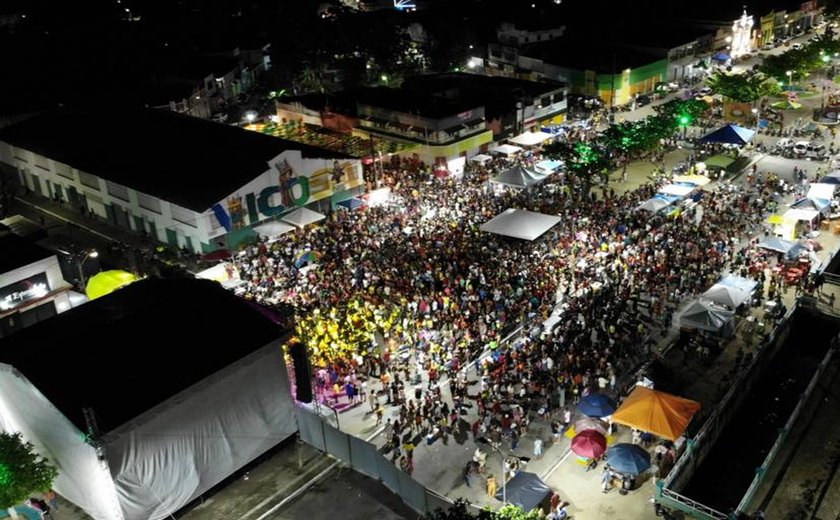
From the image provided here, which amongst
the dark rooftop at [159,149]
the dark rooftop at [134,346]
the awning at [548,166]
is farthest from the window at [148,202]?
the awning at [548,166]

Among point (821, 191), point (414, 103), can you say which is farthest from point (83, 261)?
point (821, 191)

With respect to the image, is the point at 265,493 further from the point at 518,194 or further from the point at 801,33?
the point at 801,33

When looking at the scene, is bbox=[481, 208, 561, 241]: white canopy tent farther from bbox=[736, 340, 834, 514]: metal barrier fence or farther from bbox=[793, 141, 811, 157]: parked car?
bbox=[793, 141, 811, 157]: parked car

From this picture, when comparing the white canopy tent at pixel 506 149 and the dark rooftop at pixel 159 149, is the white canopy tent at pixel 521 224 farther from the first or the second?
the white canopy tent at pixel 506 149

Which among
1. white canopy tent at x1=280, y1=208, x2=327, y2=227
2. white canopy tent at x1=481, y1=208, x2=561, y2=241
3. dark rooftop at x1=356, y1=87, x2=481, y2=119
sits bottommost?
white canopy tent at x1=280, y1=208, x2=327, y2=227

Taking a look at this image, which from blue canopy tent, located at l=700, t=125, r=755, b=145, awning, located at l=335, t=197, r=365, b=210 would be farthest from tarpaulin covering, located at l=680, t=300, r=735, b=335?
blue canopy tent, located at l=700, t=125, r=755, b=145
